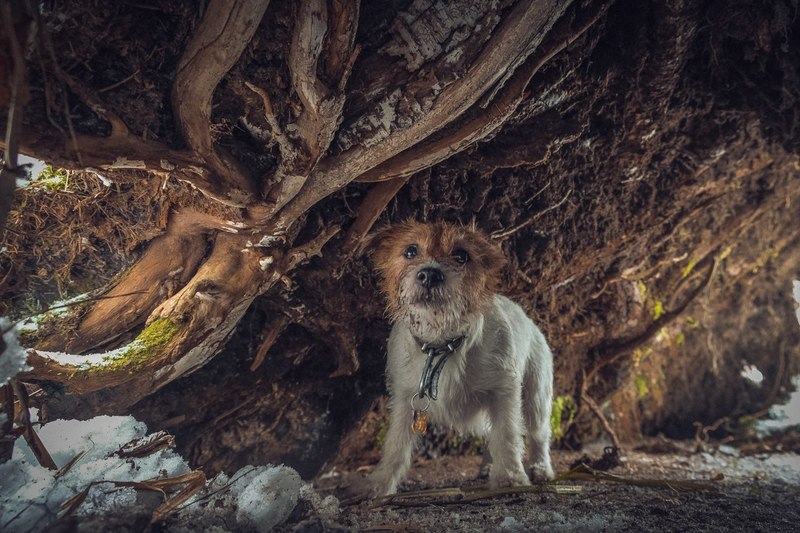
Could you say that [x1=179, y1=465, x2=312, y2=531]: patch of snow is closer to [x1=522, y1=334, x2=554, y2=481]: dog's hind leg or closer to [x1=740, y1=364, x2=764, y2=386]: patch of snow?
[x1=522, y1=334, x2=554, y2=481]: dog's hind leg

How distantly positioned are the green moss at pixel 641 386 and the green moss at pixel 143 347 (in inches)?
194

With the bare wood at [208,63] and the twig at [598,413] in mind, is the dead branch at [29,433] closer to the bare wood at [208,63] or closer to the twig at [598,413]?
the bare wood at [208,63]

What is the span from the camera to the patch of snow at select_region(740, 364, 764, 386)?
5.86m

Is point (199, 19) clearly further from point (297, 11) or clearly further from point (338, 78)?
point (338, 78)

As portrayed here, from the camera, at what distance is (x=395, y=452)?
10.5 ft

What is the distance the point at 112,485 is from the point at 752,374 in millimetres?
6592

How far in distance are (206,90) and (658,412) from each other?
575 centimetres

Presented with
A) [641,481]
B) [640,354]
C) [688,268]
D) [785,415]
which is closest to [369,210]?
[641,481]

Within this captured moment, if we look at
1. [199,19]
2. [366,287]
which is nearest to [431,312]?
[366,287]

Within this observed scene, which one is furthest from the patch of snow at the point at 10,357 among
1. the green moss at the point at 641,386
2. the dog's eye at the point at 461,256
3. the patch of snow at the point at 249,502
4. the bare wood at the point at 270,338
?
the green moss at the point at 641,386

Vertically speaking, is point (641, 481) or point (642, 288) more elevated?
point (642, 288)

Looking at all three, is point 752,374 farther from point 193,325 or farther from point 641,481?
point 193,325

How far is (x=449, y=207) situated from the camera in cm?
340

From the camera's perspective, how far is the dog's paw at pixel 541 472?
11.3 ft
